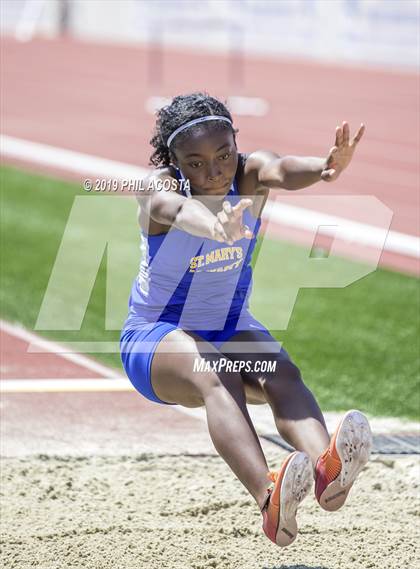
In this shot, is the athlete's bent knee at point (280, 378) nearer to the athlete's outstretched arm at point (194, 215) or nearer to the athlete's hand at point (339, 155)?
the athlete's outstretched arm at point (194, 215)

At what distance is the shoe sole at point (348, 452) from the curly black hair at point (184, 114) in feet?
Result: 4.72

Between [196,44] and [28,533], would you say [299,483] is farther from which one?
[196,44]

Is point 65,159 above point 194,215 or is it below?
below

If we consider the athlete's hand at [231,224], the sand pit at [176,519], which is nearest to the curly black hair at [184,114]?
the athlete's hand at [231,224]

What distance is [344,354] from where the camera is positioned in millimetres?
8422

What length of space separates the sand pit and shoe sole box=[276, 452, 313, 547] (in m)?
0.65

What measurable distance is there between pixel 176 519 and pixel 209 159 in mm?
1830

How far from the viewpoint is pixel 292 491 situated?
173 inches

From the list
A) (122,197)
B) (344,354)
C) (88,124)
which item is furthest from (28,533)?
(88,124)

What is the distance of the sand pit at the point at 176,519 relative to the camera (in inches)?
201

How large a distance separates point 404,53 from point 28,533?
2024 cm

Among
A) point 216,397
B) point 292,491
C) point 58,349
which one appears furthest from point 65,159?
point 292,491

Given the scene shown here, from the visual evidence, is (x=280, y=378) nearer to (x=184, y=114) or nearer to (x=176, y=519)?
(x=176, y=519)

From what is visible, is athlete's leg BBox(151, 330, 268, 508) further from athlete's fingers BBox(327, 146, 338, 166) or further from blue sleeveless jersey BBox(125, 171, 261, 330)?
athlete's fingers BBox(327, 146, 338, 166)
